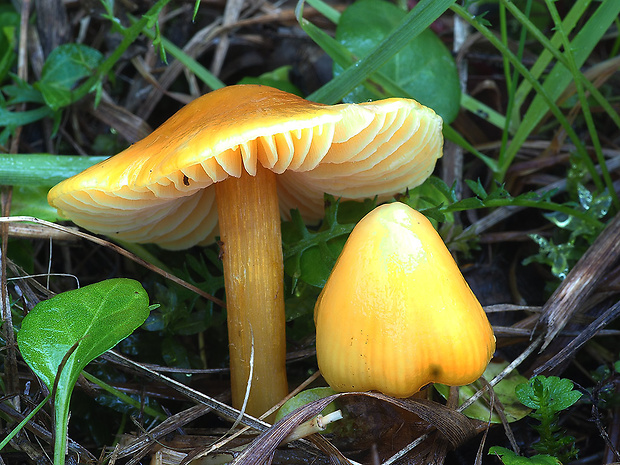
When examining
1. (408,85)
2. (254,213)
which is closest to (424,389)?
(254,213)

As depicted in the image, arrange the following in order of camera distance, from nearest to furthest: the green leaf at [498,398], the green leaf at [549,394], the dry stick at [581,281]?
the green leaf at [549,394], the green leaf at [498,398], the dry stick at [581,281]

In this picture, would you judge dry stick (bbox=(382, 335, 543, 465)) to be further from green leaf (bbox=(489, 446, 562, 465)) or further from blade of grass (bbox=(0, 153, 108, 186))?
blade of grass (bbox=(0, 153, 108, 186))

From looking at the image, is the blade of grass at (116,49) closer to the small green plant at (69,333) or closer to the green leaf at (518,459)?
the small green plant at (69,333)

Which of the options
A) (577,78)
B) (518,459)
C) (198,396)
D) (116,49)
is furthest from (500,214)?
(116,49)

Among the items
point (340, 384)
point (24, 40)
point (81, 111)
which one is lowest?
point (340, 384)

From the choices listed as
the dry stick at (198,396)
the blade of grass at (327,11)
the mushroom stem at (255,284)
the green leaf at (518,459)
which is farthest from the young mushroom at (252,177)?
the blade of grass at (327,11)

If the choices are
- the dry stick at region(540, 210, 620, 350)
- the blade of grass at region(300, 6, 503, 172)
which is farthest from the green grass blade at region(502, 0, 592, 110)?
the dry stick at region(540, 210, 620, 350)

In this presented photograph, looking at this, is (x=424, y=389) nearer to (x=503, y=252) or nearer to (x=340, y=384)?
(x=340, y=384)
